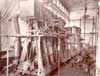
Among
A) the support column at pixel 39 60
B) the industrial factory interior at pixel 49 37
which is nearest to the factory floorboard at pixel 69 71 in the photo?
the industrial factory interior at pixel 49 37

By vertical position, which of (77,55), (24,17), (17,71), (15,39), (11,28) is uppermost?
(24,17)

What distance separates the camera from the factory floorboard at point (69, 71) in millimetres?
1565

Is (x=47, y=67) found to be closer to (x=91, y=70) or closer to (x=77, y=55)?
(x=77, y=55)

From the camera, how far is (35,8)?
66.7 inches

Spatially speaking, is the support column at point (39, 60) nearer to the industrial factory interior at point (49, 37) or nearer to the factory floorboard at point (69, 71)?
the industrial factory interior at point (49, 37)

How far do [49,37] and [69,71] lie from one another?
1.36 ft

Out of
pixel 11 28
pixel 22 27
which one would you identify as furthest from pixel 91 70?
pixel 11 28

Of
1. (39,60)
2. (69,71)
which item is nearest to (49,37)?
(39,60)

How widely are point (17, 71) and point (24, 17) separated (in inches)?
24.9

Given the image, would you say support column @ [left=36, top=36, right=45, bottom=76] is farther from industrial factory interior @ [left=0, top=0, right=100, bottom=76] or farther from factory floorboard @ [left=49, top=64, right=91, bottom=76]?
factory floorboard @ [left=49, top=64, right=91, bottom=76]

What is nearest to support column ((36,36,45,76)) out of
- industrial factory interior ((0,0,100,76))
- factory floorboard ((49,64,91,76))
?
industrial factory interior ((0,0,100,76))

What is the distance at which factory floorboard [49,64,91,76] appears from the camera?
157cm

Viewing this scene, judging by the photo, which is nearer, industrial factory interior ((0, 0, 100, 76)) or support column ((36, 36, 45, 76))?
industrial factory interior ((0, 0, 100, 76))

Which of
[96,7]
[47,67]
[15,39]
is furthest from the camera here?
[15,39]
